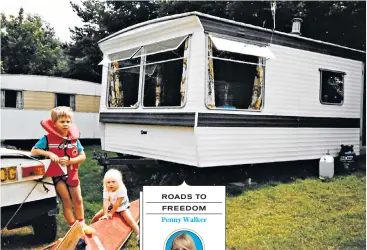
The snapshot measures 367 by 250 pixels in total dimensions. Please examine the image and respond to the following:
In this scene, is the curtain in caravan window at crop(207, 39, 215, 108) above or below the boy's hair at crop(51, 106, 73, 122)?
above

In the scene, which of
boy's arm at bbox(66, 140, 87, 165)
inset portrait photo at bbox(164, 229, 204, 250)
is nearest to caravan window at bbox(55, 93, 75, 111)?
boy's arm at bbox(66, 140, 87, 165)

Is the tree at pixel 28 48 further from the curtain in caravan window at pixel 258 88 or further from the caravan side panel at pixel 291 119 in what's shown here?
the curtain in caravan window at pixel 258 88

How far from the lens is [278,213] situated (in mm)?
2512

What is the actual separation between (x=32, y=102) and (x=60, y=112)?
178 millimetres

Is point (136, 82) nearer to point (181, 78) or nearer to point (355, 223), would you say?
point (181, 78)

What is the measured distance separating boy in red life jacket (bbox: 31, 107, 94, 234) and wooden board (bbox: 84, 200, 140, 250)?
253mm

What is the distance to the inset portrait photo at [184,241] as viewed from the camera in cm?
236

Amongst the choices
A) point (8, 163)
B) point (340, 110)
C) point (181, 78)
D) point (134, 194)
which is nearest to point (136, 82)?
point (181, 78)

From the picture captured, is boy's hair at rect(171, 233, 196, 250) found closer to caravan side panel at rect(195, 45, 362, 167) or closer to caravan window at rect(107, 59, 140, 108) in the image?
caravan side panel at rect(195, 45, 362, 167)

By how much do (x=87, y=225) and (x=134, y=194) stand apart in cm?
36

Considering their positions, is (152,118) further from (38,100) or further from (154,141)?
(38,100)

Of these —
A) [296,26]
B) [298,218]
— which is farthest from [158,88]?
[298,218]

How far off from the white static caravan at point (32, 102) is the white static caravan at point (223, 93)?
0.72 ft

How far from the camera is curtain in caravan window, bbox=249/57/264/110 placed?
2.76 m
